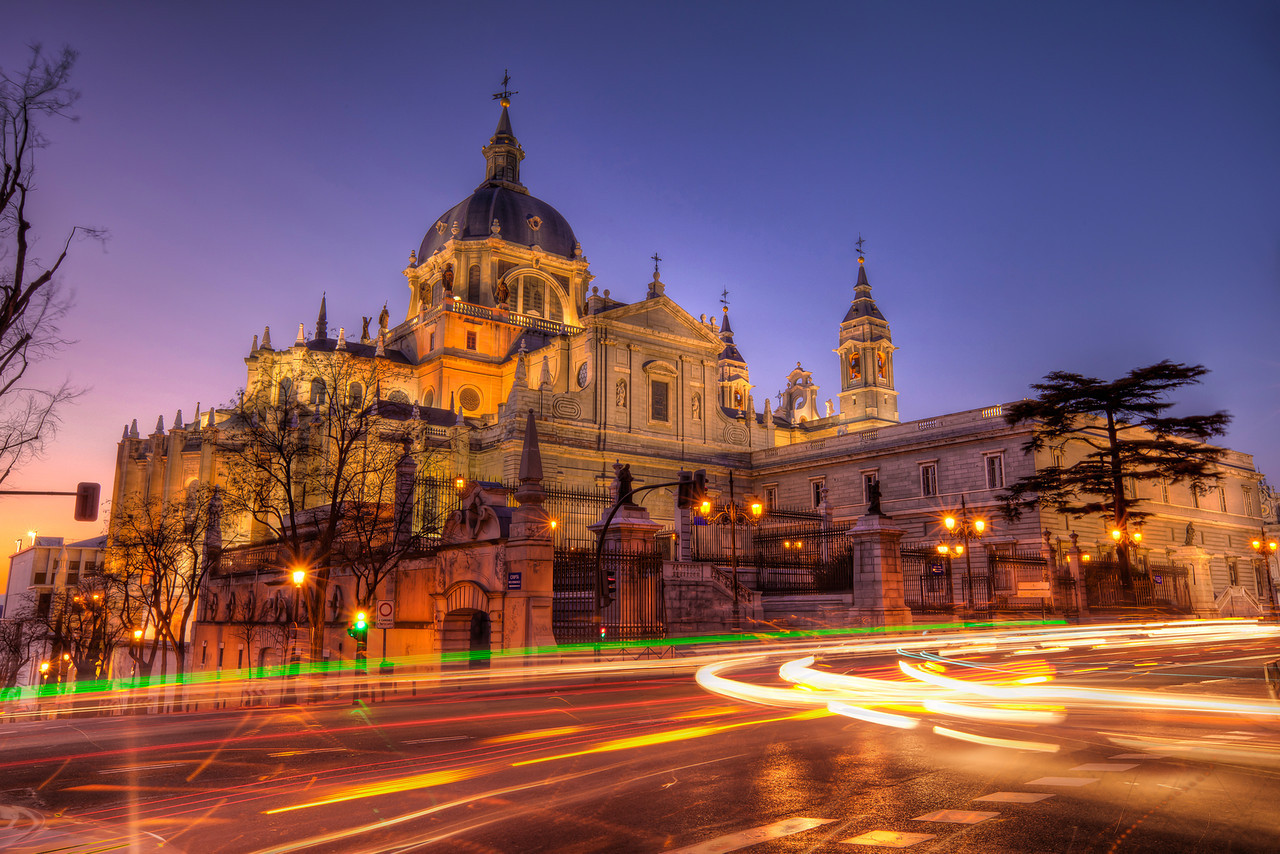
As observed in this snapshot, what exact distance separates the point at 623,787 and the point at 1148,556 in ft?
174

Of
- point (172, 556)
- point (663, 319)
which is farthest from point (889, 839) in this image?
point (663, 319)

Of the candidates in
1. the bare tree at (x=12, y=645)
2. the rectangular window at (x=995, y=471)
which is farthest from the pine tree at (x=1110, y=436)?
the bare tree at (x=12, y=645)

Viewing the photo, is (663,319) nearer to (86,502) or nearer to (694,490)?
(694,490)

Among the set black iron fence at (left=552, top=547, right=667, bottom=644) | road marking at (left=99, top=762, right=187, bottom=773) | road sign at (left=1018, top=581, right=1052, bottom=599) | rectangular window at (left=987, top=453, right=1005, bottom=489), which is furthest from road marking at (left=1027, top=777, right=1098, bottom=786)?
rectangular window at (left=987, top=453, right=1005, bottom=489)

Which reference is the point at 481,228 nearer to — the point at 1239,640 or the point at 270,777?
the point at 1239,640

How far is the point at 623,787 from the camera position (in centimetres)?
752

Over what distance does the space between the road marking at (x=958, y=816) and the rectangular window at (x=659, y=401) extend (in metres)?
53.5

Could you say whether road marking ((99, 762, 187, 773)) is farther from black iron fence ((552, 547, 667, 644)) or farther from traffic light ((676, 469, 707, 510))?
traffic light ((676, 469, 707, 510))

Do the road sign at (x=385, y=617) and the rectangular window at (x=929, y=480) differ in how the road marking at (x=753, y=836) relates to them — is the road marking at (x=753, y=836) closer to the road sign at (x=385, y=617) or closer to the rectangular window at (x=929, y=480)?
the road sign at (x=385, y=617)

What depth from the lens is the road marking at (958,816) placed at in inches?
243

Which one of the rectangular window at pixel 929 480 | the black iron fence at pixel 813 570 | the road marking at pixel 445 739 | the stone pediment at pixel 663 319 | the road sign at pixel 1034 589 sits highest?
the stone pediment at pixel 663 319

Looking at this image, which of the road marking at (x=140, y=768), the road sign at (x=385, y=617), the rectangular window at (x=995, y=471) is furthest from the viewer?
the rectangular window at (x=995, y=471)

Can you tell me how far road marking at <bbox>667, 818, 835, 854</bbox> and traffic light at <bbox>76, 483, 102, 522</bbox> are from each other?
17.7 metres

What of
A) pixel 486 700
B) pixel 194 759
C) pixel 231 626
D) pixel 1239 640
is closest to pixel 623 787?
pixel 194 759
